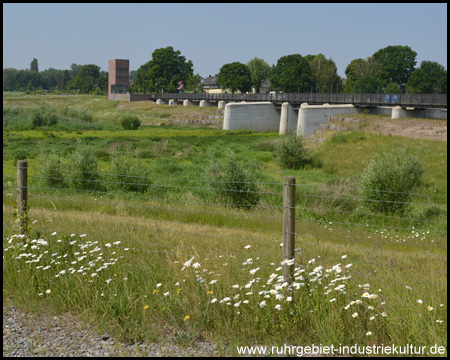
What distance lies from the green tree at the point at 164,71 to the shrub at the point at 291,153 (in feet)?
281

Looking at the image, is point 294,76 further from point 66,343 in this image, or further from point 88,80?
point 66,343

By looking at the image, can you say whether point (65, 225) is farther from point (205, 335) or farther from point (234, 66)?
point (234, 66)

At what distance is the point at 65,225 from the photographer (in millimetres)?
9000

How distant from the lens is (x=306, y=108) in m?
57.6

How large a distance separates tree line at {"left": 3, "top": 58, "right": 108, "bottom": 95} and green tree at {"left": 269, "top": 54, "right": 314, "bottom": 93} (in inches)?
2028

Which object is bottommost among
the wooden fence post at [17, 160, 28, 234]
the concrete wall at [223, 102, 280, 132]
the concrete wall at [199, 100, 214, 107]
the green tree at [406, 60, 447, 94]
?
the wooden fence post at [17, 160, 28, 234]

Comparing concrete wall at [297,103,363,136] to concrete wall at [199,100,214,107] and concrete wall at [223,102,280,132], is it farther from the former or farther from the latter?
concrete wall at [199,100,214,107]

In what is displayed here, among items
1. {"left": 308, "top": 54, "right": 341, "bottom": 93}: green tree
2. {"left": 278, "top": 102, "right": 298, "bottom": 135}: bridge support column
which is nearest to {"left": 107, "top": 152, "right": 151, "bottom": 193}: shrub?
{"left": 278, "top": 102, "right": 298, "bottom": 135}: bridge support column

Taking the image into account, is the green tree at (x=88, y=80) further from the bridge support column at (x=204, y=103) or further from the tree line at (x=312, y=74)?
the bridge support column at (x=204, y=103)

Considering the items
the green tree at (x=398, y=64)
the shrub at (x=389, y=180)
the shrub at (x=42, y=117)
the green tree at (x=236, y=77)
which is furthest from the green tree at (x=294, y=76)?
the shrub at (x=389, y=180)

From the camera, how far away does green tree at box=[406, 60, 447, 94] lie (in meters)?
92.7

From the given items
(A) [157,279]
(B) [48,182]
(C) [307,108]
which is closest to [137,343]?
(A) [157,279]

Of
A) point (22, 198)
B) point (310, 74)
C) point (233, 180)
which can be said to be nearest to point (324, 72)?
point (310, 74)

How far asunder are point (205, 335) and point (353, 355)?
1.46m
